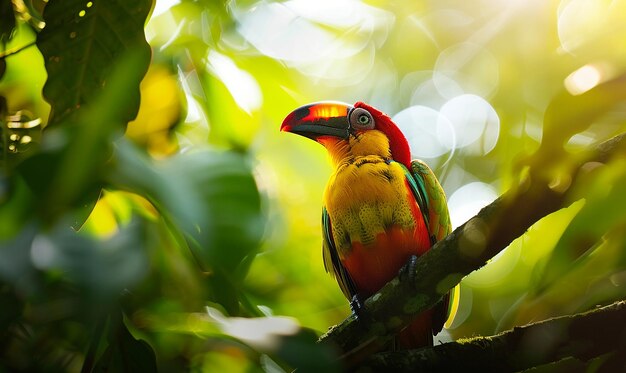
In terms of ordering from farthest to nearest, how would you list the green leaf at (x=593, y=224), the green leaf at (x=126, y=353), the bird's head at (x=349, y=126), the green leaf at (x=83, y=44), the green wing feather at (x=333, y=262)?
the bird's head at (x=349, y=126) < the green wing feather at (x=333, y=262) < the green leaf at (x=83, y=44) < the green leaf at (x=593, y=224) < the green leaf at (x=126, y=353)

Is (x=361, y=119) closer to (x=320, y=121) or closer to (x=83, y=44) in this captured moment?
(x=320, y=121)

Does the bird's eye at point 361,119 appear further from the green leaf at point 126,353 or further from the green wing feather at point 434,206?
the green leaf at point 126,353

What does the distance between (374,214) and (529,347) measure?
97 centimetres

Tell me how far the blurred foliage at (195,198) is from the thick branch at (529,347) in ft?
0.84

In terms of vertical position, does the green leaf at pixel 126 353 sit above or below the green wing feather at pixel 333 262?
above

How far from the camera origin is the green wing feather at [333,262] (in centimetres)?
271

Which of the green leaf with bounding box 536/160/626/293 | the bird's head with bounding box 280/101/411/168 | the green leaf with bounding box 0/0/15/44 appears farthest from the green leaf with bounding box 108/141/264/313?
the bird's head with bounding box 280/101/411/168

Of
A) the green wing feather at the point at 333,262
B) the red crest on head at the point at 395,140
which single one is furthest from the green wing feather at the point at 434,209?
the green wing feather at the point at 333,262

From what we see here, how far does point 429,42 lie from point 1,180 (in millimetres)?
3215

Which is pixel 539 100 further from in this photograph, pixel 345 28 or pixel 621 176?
pixel 621 176

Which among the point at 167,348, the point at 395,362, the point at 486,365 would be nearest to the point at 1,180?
the point at 167,348

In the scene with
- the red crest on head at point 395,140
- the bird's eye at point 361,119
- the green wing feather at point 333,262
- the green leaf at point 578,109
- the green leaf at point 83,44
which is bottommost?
the green wing feather at point 333,262

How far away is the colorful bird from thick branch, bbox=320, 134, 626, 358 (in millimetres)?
543

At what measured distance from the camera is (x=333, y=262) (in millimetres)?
2754
